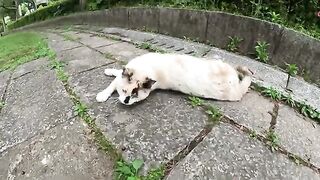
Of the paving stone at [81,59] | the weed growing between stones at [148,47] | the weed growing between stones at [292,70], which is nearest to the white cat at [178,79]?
the weed growing between stones at [292,70]

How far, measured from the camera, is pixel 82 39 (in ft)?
20.0

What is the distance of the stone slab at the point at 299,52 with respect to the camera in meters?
3.58

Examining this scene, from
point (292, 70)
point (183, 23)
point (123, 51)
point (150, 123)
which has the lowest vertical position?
point (150, 123)

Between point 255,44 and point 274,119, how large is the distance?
161 cm

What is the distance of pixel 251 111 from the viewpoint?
116 inches

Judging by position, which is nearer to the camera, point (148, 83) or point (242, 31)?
→ point (148, 83)

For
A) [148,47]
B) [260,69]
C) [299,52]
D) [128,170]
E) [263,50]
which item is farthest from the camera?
[148,47]

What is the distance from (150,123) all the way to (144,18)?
405cm

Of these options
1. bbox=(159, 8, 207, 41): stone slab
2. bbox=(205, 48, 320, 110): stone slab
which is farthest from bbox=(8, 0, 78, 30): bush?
bbox=(205, 48, 320, 110): stone slab

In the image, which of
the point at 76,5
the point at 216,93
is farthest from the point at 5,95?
the point at 76,5

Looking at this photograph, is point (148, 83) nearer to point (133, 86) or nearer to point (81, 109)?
point (133, 86)

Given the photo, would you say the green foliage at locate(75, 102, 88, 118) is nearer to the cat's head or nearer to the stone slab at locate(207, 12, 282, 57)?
the cat's head

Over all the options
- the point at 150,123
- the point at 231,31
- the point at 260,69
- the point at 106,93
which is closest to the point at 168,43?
the point at 231,31

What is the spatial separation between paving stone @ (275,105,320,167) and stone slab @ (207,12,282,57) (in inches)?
51.0
